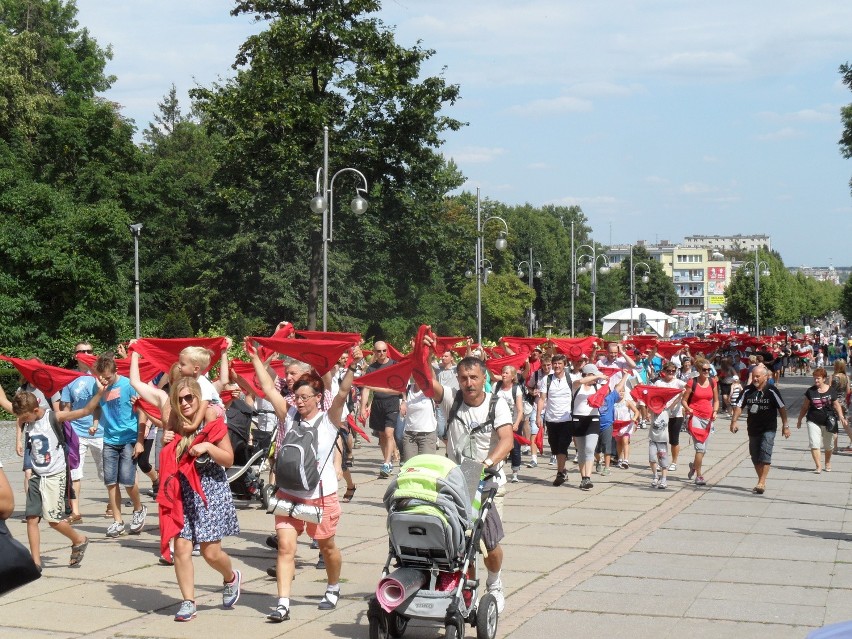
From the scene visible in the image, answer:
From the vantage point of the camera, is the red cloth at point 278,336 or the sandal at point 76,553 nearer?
the sandal at point 76,553

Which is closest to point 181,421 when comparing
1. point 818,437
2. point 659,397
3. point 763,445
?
point 763,445

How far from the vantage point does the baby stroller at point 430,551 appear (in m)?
6.58

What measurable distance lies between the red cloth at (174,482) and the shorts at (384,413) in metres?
8.70

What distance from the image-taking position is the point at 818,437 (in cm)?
1795

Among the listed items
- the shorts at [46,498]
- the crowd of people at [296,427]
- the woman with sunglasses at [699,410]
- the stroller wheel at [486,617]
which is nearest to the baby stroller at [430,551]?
the stroller wheel at [486,617]

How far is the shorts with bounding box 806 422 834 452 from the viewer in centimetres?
1789

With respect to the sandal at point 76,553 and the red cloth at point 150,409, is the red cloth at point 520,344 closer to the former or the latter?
the red cloth at point 150,409

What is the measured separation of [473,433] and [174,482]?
2.02 meters

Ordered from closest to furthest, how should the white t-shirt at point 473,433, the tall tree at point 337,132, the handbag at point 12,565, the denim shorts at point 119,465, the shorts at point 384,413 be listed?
the handbag at point 12,565, the white t-shirt at point 473,433, the denim shorts at point 119,465, the shorts at point 384,413, the tall tree at point 337,132

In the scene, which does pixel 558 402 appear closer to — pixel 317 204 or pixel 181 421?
pixel 181 421

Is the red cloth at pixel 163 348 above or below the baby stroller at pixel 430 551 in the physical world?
above

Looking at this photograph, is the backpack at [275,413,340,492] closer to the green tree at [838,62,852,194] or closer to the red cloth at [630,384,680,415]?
the red cloth at [630,384,680,415]

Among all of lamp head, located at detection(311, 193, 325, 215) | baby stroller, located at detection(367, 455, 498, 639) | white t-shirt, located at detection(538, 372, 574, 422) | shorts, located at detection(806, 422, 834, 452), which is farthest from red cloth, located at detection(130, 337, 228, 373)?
lamp head, located at detection(311, 193, 325, 215)

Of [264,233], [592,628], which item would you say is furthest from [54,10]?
[592,628]
